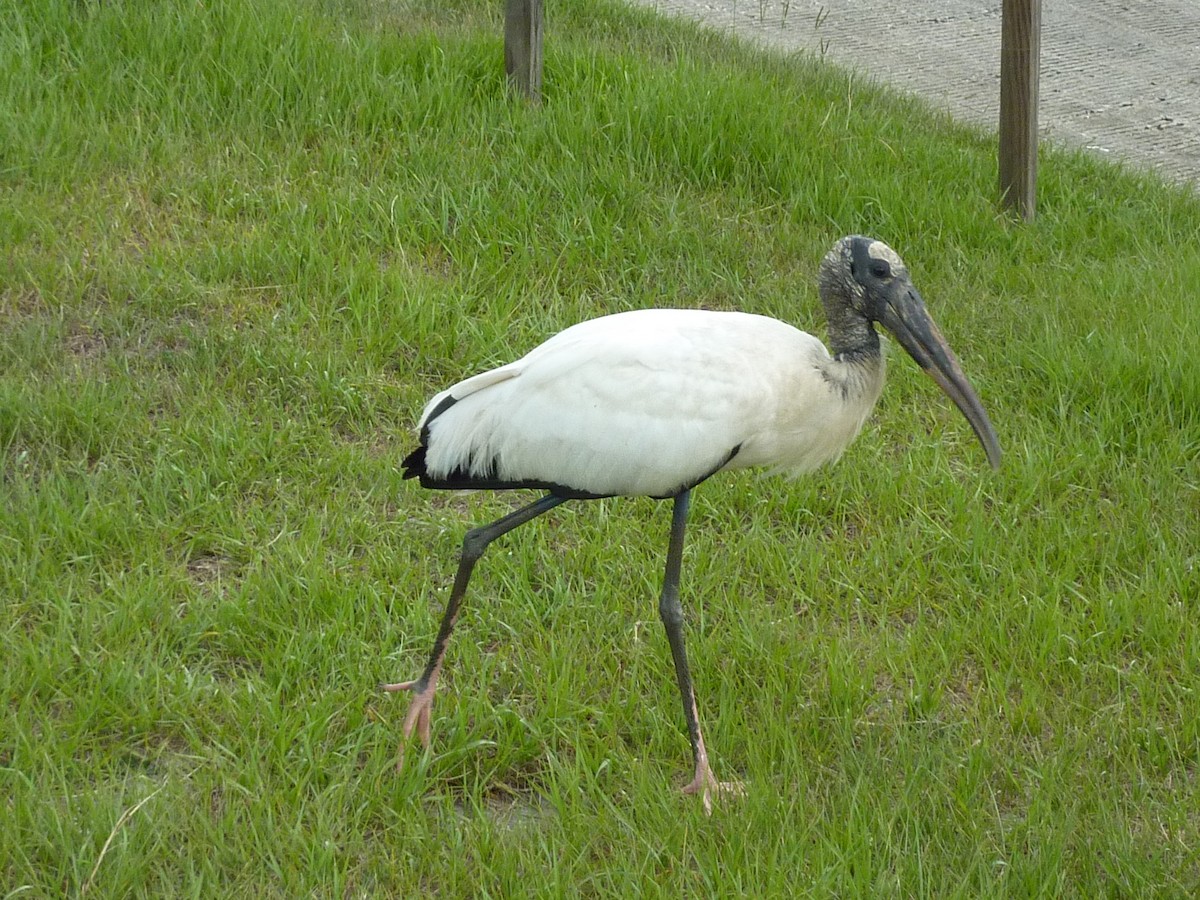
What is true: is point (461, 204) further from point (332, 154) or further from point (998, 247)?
point (998, 247)

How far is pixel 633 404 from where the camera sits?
10.4 feet

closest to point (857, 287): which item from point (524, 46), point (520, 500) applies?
point (520, 500)

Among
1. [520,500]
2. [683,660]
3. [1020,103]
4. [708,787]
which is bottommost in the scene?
[520,500]

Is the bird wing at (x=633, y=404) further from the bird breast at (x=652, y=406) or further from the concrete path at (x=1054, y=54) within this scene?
the concrete path at (x=1054, y=54)

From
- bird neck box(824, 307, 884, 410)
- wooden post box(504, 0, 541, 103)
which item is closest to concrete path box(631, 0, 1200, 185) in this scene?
wooden post box(504, 0, 541, 103)

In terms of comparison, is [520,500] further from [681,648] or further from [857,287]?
[857,287]

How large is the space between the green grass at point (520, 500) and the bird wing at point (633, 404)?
59 cm

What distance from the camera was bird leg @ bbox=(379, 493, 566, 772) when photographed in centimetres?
334

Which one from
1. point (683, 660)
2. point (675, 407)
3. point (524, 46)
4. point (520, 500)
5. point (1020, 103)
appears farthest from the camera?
point (524, 46)

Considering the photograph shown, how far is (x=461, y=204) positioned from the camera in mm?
5453

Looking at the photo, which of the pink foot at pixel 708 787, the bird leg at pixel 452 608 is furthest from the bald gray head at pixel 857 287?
the pink foot at pixel 708 787

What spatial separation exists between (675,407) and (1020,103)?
3.25 metres

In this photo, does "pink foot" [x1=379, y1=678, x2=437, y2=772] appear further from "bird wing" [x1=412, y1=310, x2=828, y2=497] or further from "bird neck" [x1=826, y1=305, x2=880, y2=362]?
"bird neck" [x1=826, y1=305, x2=880, y2=362]

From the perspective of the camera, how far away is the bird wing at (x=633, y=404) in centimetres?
317
